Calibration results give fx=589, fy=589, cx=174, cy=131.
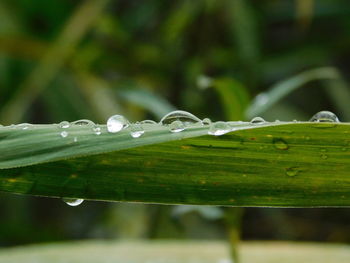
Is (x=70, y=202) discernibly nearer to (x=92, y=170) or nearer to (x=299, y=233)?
(x=92, y=170)

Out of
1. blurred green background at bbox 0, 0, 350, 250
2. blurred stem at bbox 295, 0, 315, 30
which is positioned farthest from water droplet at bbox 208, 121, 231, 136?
blurred stem at bbox 295, 0, 315, 30

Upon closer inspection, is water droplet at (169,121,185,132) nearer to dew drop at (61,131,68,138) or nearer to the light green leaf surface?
dew drop at (61,131,68,138)

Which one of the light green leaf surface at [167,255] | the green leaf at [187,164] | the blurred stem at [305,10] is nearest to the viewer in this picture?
the green leaf at [187,164]

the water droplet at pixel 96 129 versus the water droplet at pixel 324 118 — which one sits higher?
the water droplet at pixel 324 118

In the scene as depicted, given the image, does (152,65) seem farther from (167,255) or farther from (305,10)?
(167,255)

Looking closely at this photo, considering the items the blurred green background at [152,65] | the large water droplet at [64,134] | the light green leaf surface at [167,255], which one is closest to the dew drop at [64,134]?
the large water droplet at [64,134]

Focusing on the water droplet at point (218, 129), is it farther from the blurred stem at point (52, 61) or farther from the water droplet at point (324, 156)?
the blurred stem at point (52, 61)

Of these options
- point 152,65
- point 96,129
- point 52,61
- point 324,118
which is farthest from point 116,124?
point 152,65
